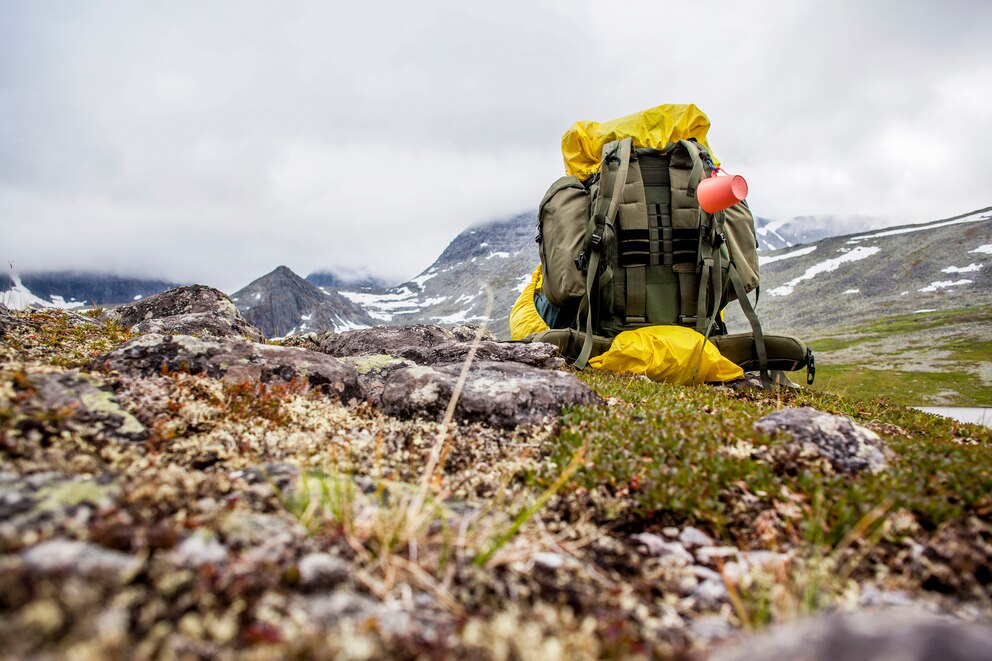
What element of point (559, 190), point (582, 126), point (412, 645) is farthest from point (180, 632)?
point (582, 126)

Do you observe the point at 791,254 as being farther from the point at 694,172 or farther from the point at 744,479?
the point at 744,479

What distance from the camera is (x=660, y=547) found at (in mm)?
3361

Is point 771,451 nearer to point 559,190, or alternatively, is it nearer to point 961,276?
point 559,190

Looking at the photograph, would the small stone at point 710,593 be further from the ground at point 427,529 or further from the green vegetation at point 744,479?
the green vegetation at point 744,479

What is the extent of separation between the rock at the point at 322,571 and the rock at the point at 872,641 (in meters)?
1.64

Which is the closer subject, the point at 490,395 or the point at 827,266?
the point at 490,395

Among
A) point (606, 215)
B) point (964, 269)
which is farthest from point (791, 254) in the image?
point (606, 215)

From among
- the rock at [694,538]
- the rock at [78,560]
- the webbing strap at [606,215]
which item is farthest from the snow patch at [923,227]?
the rock at [78,560]

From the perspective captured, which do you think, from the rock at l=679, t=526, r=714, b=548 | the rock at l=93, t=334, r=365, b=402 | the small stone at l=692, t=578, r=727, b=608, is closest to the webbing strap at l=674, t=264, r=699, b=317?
the rock at l=93, t=334, r=365, b=402

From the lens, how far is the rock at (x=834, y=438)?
420 cm

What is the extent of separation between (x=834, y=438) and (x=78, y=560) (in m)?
5.21

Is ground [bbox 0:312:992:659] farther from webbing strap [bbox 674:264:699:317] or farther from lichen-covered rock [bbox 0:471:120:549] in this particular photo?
webbing strap [bbox 674:264:699:317]

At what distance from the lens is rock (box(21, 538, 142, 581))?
5.92 ft

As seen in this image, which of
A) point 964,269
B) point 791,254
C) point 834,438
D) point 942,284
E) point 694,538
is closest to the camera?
point 694,538
